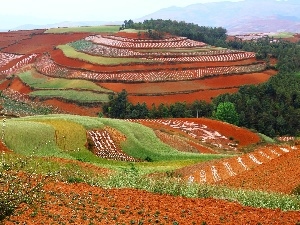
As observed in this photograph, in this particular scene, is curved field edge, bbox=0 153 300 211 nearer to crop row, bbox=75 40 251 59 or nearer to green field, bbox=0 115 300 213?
green field, bbox=0 115 300 213

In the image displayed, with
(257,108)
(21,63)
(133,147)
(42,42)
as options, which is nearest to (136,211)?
(133,147)

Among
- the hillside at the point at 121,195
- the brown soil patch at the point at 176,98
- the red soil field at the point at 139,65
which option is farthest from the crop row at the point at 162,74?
the hillside at the point at 121,195

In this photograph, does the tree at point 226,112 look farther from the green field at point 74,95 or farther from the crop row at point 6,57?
the crop row at point 6,57

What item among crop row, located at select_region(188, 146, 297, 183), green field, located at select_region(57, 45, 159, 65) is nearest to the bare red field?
crop row, located at select_region(188, 146, 297, 183)

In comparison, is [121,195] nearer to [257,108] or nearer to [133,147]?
[133,147]

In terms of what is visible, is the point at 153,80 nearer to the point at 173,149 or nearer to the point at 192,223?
the point at 173,149

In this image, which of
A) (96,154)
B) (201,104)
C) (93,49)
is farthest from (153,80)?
(96,154)
